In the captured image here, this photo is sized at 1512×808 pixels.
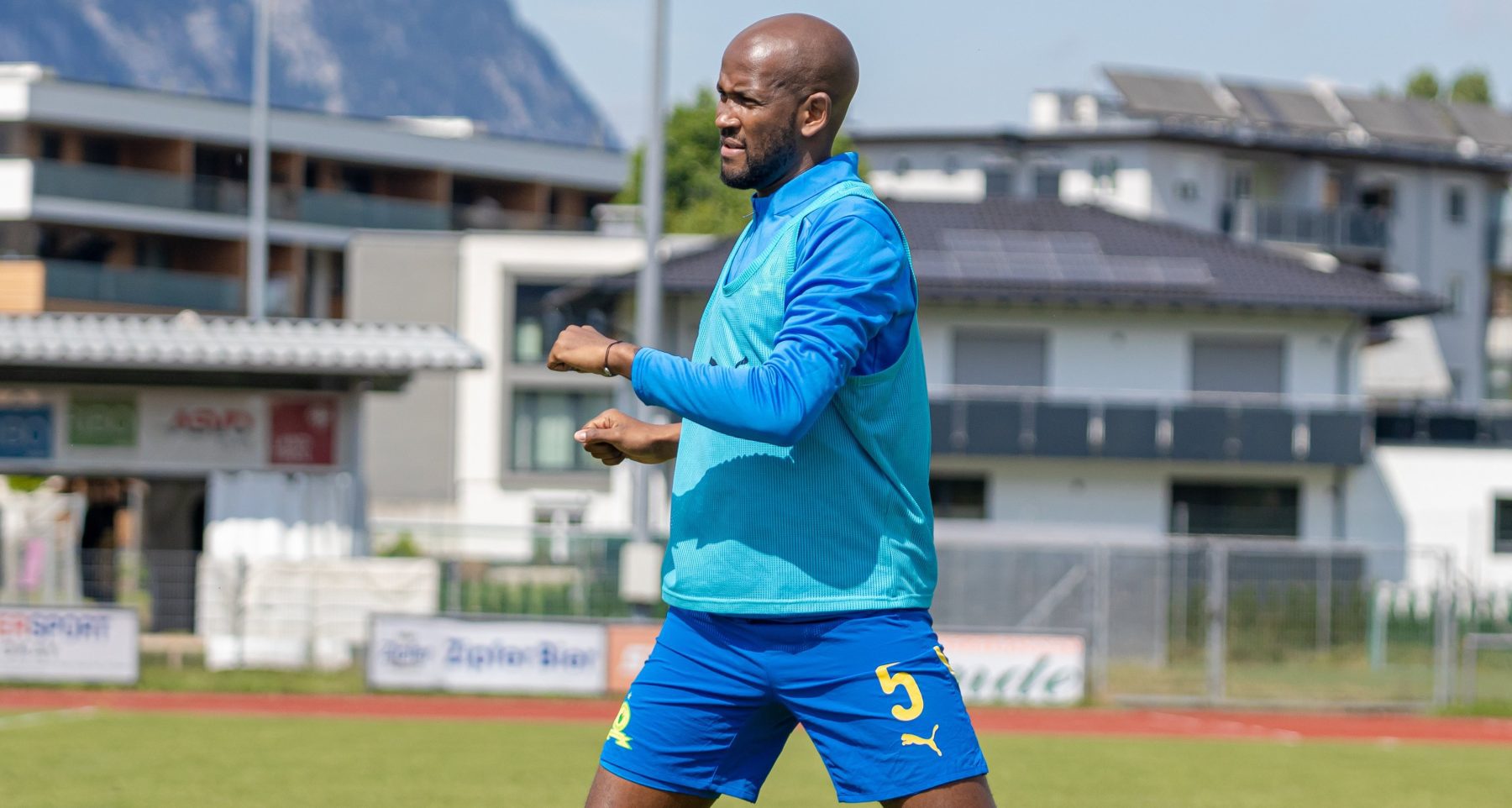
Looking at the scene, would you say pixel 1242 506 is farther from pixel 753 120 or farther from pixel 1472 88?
pixel 1472 88

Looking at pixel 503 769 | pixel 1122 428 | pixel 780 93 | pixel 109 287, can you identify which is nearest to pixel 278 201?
pixel 109 287

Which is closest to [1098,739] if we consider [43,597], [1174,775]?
[1174,775]

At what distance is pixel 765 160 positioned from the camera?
3736mm

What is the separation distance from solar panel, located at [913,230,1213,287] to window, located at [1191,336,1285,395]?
1.17 metres

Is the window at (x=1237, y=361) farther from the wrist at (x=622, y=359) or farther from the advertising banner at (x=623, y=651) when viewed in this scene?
the wrist at (x=622, y=359)

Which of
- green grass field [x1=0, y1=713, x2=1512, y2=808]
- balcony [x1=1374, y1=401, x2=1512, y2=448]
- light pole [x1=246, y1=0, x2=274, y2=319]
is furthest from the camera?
balcony [x1=1374, y1=401, x2=1512, y2=448]

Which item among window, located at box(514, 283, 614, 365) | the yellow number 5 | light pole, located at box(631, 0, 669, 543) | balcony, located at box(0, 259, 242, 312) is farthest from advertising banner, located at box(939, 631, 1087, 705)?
balcony, located at box(0, 259, 242, 312)

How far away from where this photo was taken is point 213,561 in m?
20.8

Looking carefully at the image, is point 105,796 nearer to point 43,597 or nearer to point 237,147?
point 43,597

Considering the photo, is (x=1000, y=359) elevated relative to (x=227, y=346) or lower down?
elevated

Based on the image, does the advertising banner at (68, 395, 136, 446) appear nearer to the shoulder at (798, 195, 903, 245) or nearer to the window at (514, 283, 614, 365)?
the shoulder at (798, 195, 903, 245)

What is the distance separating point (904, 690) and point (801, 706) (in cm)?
20

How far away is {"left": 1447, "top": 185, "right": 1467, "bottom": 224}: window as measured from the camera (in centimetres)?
5753

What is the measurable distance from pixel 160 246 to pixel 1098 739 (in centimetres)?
4427
